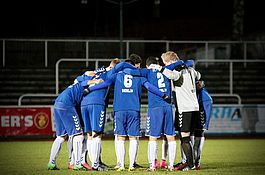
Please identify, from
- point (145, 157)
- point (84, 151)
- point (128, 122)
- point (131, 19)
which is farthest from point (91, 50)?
point (128, 122)

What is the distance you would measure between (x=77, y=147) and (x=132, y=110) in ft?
4.80

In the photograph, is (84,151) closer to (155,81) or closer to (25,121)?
(155,81)

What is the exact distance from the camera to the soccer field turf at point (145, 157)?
54.0 ft

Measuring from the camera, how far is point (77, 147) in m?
16.7

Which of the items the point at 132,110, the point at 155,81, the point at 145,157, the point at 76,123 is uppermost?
the point at 155,81

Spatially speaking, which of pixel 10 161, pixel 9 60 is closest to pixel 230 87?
pixel 9 60

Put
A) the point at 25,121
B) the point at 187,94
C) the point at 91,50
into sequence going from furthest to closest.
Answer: the point at 91,50, the point at 25,121, the point at 187,94

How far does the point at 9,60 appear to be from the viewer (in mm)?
37375

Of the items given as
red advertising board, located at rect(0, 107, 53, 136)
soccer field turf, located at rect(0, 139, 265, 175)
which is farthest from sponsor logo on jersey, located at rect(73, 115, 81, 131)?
red advertising board, located at rect(0, 107, 53, 136)

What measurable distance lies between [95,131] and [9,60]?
2136cm

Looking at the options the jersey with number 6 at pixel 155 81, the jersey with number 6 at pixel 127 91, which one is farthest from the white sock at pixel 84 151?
the jersey with number 6 at pixel 155 81

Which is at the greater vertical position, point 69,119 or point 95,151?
point 69,119

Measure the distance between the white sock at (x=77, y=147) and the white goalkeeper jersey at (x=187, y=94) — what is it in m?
2.27

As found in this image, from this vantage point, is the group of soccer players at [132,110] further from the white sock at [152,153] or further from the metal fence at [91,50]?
the metal fence at [91,50]
